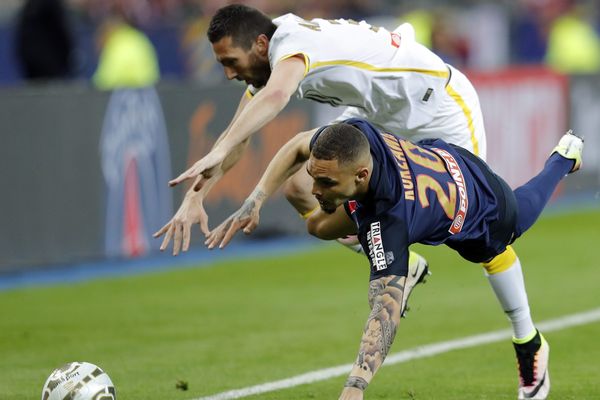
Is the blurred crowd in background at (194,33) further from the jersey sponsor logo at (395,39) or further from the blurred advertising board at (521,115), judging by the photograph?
the jersey sponsor logo at (395,39)

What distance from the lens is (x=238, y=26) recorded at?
7387mm

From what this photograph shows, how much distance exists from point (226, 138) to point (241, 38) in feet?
2.49

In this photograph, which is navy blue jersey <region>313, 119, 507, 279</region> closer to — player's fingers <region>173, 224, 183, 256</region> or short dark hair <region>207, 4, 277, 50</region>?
player's fingers <region>173, 224, 183, 256</region>

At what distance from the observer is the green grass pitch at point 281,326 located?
8.09 m

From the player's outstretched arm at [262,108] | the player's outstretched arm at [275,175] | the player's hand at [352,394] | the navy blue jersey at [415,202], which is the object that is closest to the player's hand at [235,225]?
the player's outstretched arm at [275,175]

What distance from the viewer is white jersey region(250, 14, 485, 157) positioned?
7410 mm

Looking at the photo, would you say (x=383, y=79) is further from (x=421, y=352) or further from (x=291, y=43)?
(x=421, y=352)

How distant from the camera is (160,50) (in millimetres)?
24219

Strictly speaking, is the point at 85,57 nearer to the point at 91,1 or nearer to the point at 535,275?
the point at 91,1

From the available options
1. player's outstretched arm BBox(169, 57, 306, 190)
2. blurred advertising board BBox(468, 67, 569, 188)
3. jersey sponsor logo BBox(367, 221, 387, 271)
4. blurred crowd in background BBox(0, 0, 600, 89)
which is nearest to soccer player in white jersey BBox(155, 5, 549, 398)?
player's outstretched arm BBox(169, 57, 306, 190)

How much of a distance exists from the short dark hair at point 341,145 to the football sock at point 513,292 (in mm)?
1569

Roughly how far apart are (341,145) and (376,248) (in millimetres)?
521

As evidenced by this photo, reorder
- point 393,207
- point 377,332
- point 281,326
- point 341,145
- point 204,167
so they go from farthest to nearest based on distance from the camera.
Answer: point 281,326
point 204,167
point 393,207
point 341,145
point 377,332

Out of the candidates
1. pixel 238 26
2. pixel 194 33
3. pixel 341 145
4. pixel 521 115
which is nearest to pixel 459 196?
pixel 341 145
